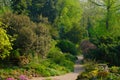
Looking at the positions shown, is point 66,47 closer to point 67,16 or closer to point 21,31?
point 67,16

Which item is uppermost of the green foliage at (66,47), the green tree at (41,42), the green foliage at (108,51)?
the green tree at (41,42)

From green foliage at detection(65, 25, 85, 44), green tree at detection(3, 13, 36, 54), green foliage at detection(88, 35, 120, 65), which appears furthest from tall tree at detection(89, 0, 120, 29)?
green tree at detection(3, 13, 36, 54)

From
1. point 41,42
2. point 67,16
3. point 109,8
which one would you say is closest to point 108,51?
point 41,42

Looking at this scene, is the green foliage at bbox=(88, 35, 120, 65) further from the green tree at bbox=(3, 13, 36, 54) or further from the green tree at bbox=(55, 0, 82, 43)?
the green tree at bbox=(55, 0, 82, 43)

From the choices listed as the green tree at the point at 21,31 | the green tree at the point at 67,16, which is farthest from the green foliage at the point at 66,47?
the green tree at the point at 21,31

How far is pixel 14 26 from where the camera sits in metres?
26.9

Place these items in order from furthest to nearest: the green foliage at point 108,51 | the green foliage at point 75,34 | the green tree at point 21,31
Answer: the green foliage at point 75,34 → the green foliage at point 108,51 → the green tree at point 21,31

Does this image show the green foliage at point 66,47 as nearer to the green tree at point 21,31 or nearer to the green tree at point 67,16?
the green tree at point 67,16

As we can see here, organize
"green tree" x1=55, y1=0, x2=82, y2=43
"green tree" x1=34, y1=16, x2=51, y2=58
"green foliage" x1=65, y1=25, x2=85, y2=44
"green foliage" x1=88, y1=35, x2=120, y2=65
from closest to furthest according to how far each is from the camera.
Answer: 1. "green tree" x1=34, y1=16, x2=51, y2=58
2. "green foliage" x1=88, y1=35, x2=120, y2=65
3. "green foliage" x1=65, y1=25, x2=85, y2=44
4. "green tree" x1=55, y1=0, x2=82, y2=43

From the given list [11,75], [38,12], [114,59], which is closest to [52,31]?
[38,12]

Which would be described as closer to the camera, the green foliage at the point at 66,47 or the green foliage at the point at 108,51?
the green foliage at the point at 108,51

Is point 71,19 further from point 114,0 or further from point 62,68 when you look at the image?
point 62,68

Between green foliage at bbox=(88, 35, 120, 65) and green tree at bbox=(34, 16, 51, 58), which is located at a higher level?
green tree at bbox=(34, 16, 51, 58)

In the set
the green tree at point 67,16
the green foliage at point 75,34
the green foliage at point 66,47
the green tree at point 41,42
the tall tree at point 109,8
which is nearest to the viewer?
the green tree at point 41,42
